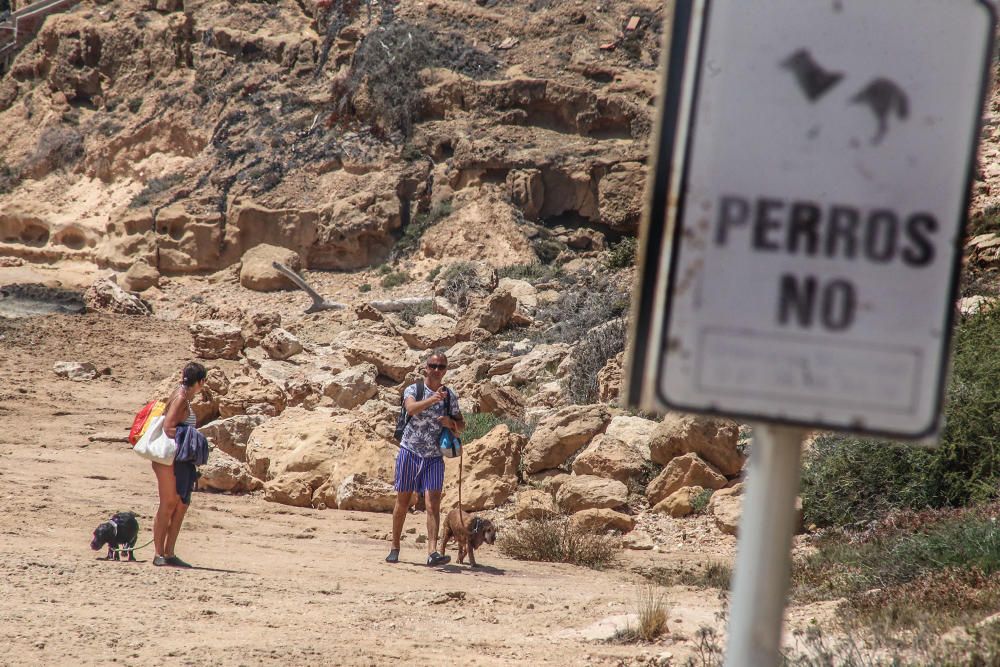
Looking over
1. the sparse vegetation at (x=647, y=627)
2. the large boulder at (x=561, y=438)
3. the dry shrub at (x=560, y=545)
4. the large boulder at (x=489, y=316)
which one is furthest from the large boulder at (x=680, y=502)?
the large boulder at (x=489, y=316)

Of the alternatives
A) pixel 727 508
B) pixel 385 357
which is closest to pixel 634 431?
pixel 727 508

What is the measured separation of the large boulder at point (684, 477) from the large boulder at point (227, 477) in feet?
13.4

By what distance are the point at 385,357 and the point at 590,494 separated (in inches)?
249

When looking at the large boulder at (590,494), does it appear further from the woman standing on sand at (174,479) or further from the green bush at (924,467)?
the woman standing on sand at (174,479)

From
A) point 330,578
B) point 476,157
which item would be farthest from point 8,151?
point 330,578

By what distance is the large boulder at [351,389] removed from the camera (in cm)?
1250

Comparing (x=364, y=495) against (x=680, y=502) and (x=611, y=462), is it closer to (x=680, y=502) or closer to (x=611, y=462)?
Answer: (x=611, y=462)

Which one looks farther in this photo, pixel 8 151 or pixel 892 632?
pixel 8 151

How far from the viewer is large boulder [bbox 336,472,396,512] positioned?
9586 mm

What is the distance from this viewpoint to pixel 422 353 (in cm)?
1592

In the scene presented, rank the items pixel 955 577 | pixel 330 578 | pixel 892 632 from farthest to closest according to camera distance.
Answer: pixel 330 578
pixel 955 577
pixel 892 632

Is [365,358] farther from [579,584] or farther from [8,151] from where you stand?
[8,151]

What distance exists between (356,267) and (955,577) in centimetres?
2082

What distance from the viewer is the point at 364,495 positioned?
9.59m
